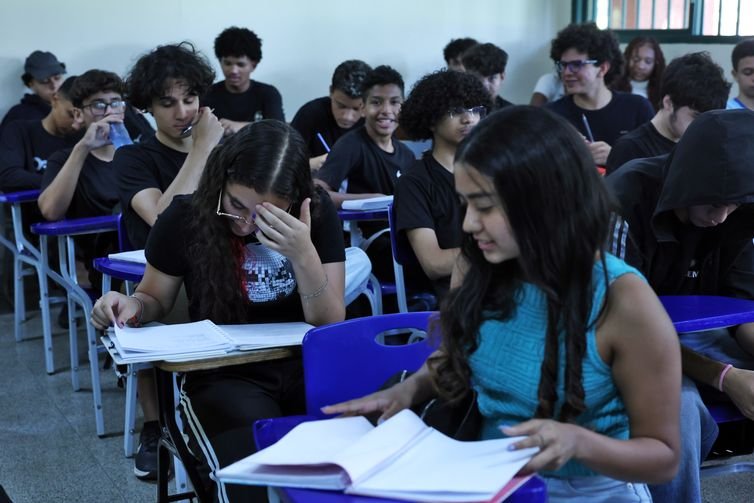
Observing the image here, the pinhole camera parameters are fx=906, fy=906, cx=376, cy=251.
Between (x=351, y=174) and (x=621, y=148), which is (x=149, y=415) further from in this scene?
(x=621, y=148)

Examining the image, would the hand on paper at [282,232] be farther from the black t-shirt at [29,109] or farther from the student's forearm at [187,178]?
the black t-shirt at [29,109]

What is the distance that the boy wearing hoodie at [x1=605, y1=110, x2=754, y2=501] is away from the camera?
1.87 meters

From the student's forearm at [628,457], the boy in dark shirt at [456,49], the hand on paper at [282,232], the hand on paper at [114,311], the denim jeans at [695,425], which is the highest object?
the boy in dark shirt at [456,49]

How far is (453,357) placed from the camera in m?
1.43

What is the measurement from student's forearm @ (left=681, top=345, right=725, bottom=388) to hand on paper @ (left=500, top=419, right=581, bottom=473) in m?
0.85

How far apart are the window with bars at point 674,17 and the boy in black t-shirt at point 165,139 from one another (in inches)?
141

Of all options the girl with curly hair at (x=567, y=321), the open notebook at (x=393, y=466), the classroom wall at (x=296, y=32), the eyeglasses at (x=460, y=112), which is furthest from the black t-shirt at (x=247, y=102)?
the open notebook at (x=393, y=466)

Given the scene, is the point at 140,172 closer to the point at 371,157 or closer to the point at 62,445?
the point at 62,445

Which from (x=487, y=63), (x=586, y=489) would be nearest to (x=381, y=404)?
(x=586, y=489)

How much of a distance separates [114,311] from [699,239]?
1.33 meters

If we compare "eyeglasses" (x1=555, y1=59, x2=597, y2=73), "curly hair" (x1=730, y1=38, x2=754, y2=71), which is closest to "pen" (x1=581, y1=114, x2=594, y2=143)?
"eyeglasses" (x1=555, y1=59, x2=597, y2=73)

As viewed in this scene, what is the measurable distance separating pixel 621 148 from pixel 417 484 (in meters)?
2.28

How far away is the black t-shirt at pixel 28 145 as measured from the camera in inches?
175

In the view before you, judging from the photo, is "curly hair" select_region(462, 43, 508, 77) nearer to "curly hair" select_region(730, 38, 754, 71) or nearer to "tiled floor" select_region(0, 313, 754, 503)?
"curly hair" select_region(730, 38, 754, 71)
